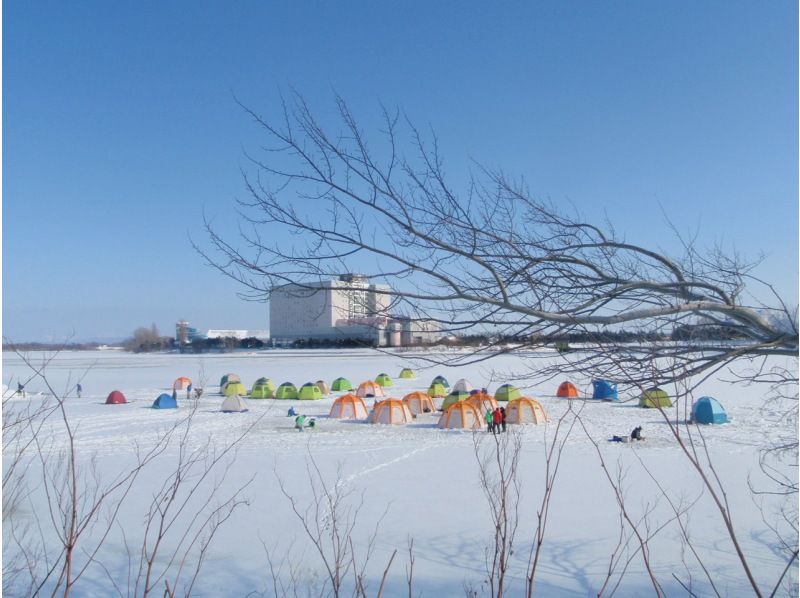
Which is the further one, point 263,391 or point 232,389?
point 263,391

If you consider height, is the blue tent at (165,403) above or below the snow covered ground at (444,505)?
above

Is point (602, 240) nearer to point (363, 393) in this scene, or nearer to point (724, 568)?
point (724, 568)

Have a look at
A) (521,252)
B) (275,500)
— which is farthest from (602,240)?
(275,500)

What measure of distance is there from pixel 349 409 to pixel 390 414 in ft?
6.42

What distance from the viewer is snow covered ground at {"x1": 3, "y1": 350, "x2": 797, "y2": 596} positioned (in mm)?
6258

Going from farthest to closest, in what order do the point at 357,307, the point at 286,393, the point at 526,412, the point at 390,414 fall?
the point at 286,393, the point at 390,414, the point at 526,412, the point at 357,307

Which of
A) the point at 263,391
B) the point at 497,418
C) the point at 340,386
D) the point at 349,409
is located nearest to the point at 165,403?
the point at 263,391

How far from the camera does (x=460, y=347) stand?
3234 millimetres

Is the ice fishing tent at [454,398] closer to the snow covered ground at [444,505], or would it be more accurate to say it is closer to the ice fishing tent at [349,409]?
the ice fishing tent at [349,409]

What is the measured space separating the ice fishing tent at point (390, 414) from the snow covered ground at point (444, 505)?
805mm

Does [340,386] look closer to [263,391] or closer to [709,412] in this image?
[263,391]

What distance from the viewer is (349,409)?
2033cm

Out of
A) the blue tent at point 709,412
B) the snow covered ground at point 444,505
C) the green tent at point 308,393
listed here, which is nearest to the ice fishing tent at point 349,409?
the snow covered ground at point 444,505

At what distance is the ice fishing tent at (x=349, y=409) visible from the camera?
20172mm
